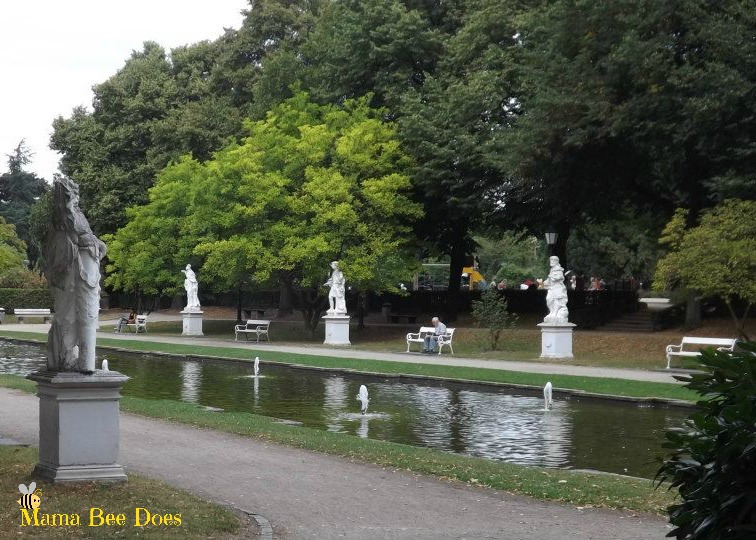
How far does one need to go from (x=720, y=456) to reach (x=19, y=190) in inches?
4195

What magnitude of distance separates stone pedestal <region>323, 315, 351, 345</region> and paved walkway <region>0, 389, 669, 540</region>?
25.9 meters

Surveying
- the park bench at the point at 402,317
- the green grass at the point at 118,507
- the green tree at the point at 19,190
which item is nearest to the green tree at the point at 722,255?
the park bench at the point at 402,317

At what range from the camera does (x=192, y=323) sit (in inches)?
1876

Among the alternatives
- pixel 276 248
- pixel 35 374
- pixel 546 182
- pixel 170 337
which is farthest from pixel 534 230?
pixel 35 374

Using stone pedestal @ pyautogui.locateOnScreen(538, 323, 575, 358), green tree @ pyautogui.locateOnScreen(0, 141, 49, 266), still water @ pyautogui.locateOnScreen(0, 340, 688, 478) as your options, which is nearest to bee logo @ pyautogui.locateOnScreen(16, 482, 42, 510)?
still water @ pyautogui.locateOnScreen(0, 340, 688, 478)

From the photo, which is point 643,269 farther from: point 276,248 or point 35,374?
point 35,374

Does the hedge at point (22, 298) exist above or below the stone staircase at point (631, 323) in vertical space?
→ above

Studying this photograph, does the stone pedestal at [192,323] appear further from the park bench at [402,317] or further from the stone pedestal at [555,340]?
the stone pedestal at [555,340]

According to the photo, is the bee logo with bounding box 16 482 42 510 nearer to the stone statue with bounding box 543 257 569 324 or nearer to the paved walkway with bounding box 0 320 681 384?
the paved walkway with bounding box 0 320 681 384

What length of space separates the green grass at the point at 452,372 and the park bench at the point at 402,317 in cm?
1500

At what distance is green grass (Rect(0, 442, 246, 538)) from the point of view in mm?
8367

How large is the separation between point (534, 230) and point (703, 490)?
41614mm

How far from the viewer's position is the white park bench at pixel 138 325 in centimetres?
4812

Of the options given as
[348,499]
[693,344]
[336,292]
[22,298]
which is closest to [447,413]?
[348,499]
